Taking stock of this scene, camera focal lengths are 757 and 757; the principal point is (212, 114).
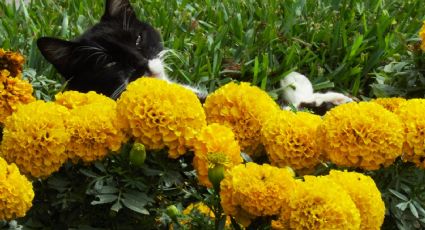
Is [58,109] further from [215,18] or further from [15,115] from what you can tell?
[215,18]

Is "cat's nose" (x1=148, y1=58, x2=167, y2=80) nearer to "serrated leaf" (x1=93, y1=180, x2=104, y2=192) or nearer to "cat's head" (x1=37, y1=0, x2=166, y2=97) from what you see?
"cat's head" (x1=37, y1=0, x2=166, y2=97)

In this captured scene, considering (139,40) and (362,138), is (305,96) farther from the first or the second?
(362,138)

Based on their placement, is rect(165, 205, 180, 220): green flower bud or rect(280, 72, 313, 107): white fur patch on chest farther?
rect(280, 72, 313, 107): white fur patch on chest

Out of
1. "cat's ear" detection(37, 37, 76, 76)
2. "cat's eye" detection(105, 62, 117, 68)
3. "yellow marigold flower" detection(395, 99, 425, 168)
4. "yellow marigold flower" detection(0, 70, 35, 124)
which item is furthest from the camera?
"cat's eye" detection(105, 62, 117, 68)

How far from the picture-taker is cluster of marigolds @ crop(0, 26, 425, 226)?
5.35 feet

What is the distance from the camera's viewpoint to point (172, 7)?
171 inches

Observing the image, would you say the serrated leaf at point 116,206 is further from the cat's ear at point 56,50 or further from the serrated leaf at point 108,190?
the cat's ear at point 56,50

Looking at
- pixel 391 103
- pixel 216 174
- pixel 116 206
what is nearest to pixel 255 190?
pixel 216 174

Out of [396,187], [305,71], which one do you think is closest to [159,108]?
[396,187]

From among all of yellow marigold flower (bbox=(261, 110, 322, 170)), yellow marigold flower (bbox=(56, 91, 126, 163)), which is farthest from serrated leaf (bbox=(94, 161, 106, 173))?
yellow marigold flower (bbox=(261, 110, 322, 170))

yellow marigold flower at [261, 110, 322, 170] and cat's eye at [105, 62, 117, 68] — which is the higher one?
yellow marigold flower at [261, 110, 322, 170]

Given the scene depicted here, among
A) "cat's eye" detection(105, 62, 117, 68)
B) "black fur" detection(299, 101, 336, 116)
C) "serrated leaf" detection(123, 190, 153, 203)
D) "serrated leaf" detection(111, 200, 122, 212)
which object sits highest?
"serrated leaf" detection(111, 200, 122, 212)

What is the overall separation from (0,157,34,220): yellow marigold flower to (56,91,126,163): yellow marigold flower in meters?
0.17

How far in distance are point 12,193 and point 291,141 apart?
0.70 m
